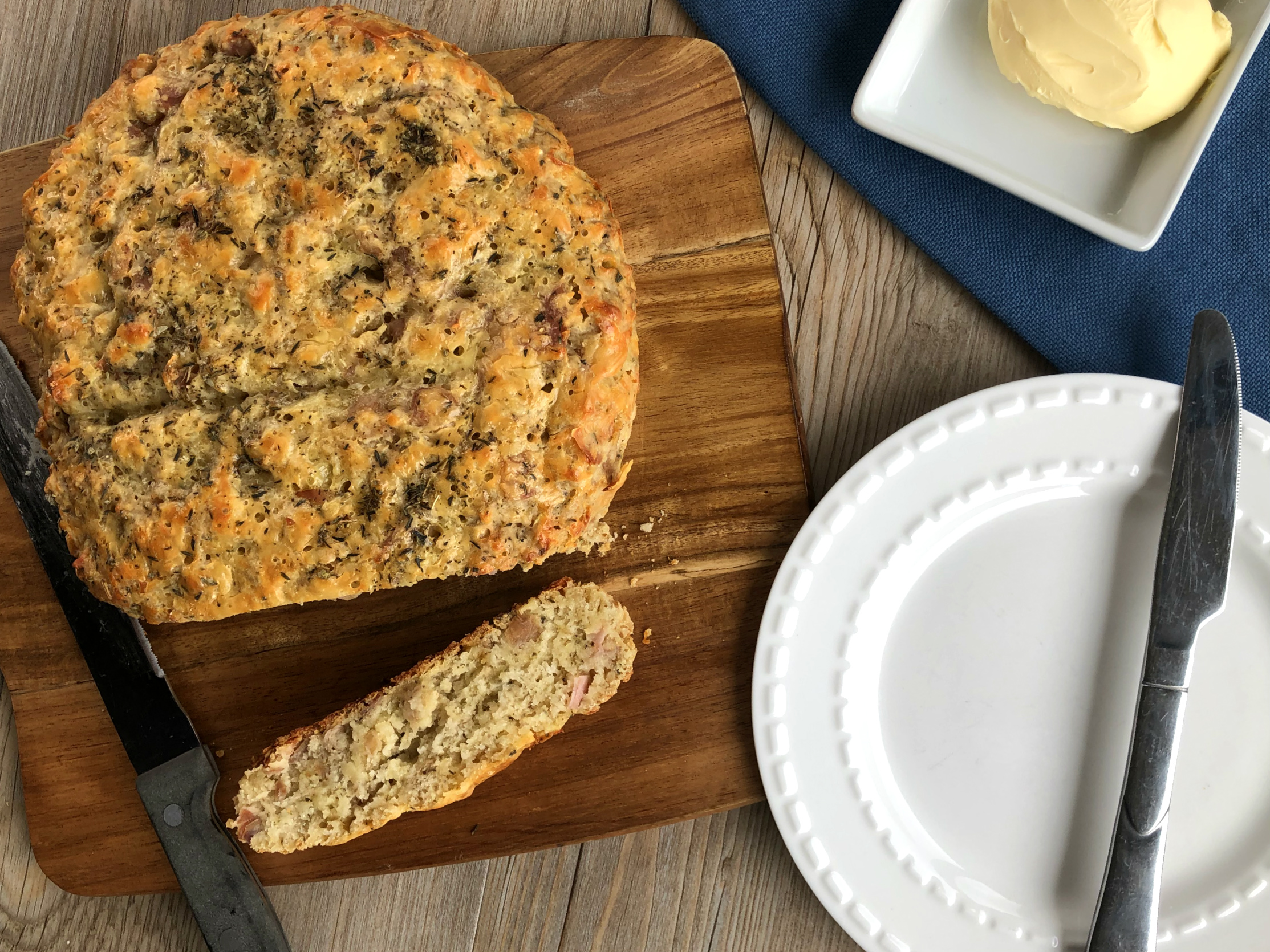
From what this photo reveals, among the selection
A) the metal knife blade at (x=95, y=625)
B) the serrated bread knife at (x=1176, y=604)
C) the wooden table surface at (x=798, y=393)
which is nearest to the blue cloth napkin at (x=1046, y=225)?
the wooden table surface at (x=798, y=393)

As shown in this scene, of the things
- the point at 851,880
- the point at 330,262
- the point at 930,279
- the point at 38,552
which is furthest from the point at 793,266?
the point at 38,552

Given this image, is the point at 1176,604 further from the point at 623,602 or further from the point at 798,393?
the point at 623,602

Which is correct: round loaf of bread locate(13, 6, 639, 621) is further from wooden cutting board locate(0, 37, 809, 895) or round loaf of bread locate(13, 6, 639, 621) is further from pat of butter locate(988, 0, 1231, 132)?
pat of butter locate(988, 0, 1231, 132)

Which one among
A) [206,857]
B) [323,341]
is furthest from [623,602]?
[206,857]

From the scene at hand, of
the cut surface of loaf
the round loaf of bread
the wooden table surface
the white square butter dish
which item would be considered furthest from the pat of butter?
the cut surface of loaf

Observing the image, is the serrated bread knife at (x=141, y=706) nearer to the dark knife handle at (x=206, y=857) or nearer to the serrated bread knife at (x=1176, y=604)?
the dark knife handle at (x=206, y=857)
